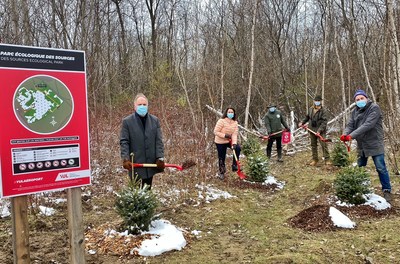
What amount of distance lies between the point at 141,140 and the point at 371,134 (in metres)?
3.77

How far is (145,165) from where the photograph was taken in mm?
4867

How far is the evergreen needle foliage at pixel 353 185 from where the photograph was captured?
19.0ft

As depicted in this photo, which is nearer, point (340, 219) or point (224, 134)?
point (340, 219)

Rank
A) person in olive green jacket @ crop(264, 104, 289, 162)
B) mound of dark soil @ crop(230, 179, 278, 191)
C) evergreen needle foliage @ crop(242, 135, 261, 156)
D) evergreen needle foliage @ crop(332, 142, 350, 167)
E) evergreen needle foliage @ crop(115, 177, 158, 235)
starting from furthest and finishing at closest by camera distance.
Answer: evergreen needle foliage @ crop(242, 135, 261, 156) → person in olive green jacket @ crop(264, 104, 289, 162) → evergreen needle foliage @ crop(332, 142, 350, 167) → mound of dark soil @ crop(230, 179, 278, 191) → evergreen needle foliage @ crop(115, 177, 158, 235)

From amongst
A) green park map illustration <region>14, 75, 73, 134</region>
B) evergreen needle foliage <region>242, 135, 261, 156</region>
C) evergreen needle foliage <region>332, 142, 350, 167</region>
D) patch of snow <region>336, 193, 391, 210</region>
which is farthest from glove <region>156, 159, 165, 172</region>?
evergreen needle foliage <region>242, 135, 261, 156</region>

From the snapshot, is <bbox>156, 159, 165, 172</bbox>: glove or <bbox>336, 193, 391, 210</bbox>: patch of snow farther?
<bbox>336, 193, 391, 210</bbox>: patch of snow

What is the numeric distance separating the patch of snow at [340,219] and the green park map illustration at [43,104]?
4077 mm

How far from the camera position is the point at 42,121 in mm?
2779

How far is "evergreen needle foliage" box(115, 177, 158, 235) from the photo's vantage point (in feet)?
15.2

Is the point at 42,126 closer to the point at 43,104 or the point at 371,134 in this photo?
the point at 43,104

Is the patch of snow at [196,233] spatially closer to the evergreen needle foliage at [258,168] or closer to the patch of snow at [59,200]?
the patch of snow at [59,200]

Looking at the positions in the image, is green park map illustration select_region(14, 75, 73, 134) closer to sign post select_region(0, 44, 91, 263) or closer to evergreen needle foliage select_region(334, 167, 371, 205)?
sign post select_region(0, 44, 91, 263)

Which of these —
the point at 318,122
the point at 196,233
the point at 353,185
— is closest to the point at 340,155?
the point at 318,122

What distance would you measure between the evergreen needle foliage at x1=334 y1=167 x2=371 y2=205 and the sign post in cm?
449
